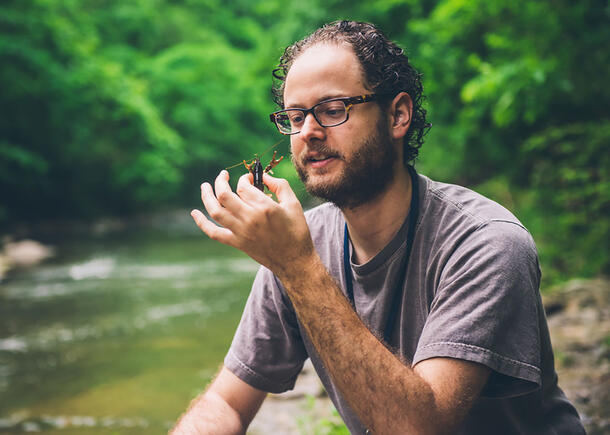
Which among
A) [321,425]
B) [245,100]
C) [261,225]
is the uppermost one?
[245,100]

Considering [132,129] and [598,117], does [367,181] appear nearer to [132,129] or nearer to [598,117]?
[598,117]

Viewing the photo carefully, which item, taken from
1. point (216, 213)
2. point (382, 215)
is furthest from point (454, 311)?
point (216, 213)

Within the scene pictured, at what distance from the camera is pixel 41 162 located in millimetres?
17578

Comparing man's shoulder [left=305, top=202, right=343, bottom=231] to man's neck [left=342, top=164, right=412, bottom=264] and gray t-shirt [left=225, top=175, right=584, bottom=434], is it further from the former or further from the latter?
man's neck [left=342, top=164, right=412, bottom=264]

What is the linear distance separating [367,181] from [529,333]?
1.92 feet

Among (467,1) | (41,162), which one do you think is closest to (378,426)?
(467,1)

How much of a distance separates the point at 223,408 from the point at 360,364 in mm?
703

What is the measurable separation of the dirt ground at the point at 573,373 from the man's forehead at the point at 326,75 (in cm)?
223

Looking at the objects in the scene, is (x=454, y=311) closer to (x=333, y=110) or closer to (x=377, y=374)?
(x=377, y=374)

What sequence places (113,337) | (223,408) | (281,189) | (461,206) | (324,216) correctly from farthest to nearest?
(113,337) → (324,216) → (223,408) → (461,206) → (281,189)

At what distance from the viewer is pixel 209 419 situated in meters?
1.76

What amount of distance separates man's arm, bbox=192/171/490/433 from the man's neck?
1.24 feet

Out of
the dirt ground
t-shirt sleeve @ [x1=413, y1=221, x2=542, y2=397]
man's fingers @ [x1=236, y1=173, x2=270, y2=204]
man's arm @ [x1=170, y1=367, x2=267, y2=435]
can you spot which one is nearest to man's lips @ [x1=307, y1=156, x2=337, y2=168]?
man's fingers @ [x1=236, y1=173, x2=270, y2=204]

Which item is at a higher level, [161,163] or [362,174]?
[161,163]
